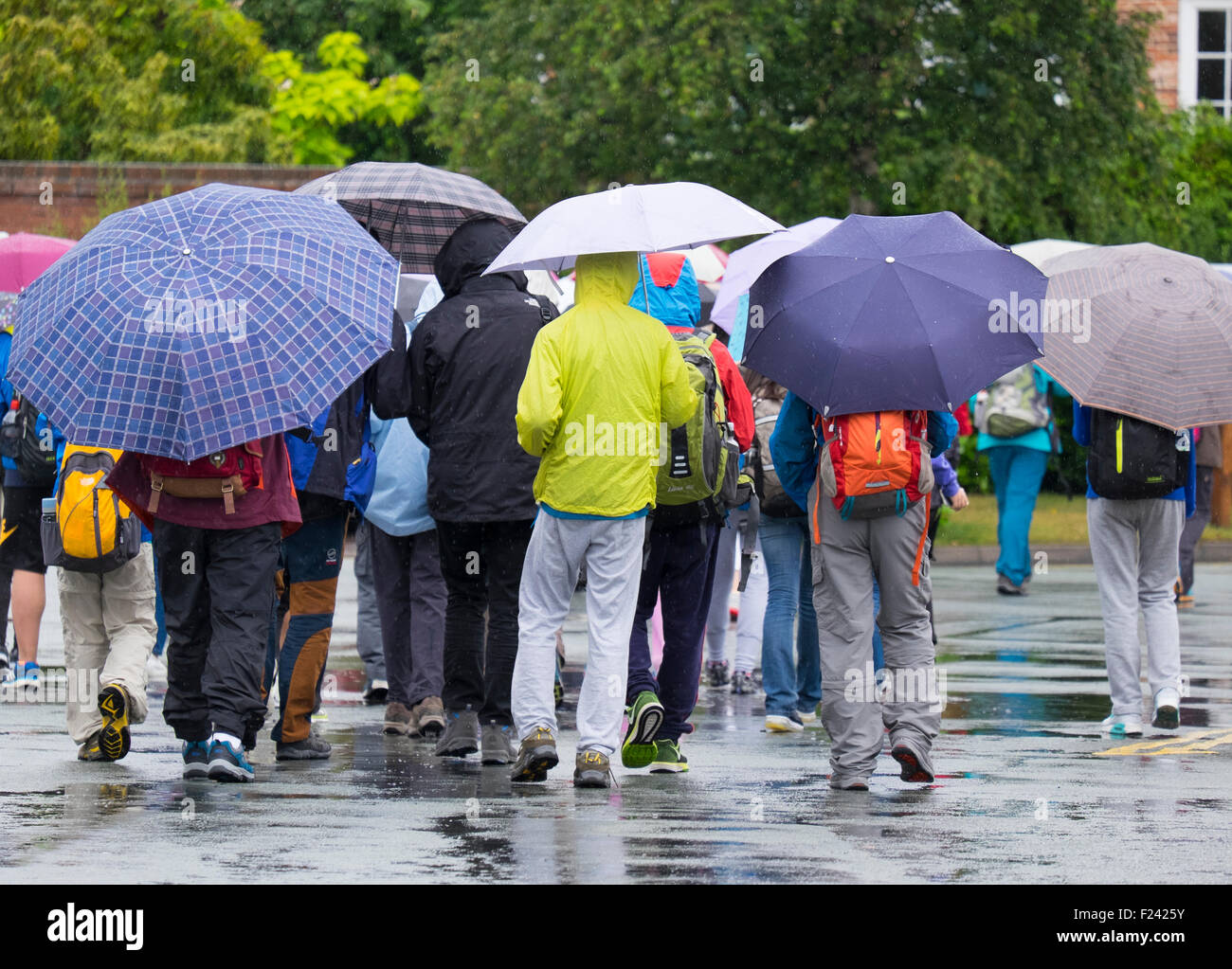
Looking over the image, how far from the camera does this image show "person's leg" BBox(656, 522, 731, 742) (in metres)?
7.72

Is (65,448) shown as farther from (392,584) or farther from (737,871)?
(737,871)

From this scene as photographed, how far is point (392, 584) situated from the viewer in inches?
355

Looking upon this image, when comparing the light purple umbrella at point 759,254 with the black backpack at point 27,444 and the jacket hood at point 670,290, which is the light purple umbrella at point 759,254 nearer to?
the jacket hood at point 670,290

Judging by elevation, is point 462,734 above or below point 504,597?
below

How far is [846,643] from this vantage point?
7531mm

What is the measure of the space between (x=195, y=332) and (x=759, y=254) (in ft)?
8.83

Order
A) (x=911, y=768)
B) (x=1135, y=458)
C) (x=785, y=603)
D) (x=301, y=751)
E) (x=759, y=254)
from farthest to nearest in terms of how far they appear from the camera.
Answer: (x=785, y=603), (x=1135, y=458), (x=759, y=254), (x=301, y=751), (x=911, y=768)

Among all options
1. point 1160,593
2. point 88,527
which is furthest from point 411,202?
point 1160,593

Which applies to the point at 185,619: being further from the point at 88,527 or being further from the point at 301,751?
the point at 301,751

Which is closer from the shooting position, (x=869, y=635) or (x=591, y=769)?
(x=591, y=769)

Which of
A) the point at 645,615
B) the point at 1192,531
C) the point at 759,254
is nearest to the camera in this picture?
the point at 645,615

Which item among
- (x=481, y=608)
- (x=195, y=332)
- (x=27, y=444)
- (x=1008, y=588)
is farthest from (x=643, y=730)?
(x=1008, y=588)

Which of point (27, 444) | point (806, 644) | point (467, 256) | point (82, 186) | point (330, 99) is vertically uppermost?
point (330, 99)

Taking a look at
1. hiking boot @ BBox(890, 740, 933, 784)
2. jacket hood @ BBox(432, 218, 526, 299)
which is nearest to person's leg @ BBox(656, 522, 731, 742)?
hiking boot @ BBox(890, 740, 933, 784)
